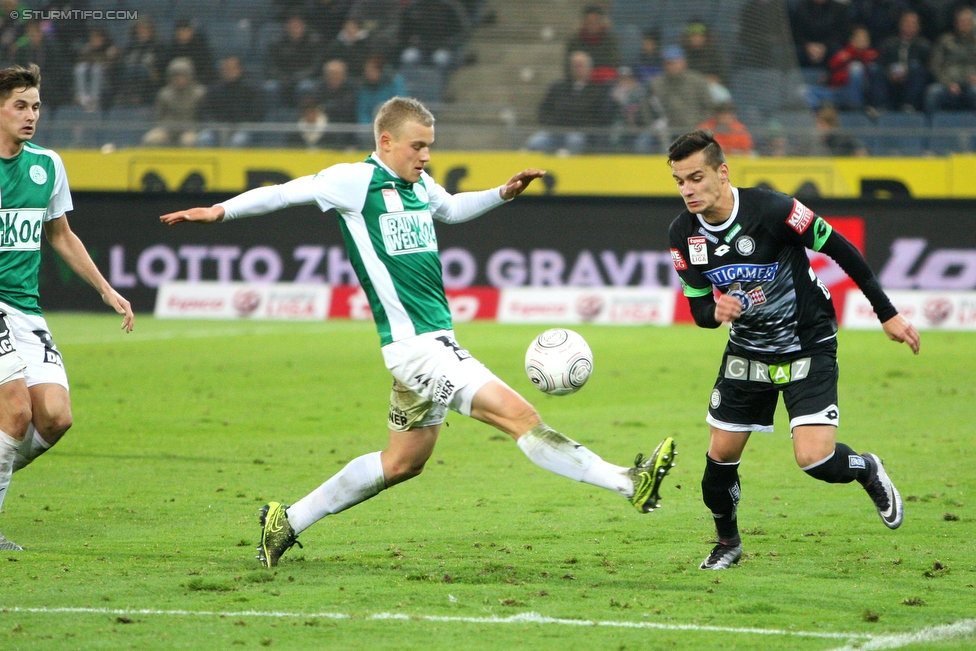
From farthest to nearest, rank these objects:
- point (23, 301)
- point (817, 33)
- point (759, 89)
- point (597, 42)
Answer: point (817, 33)
point (597, 42)
point (759, 89)
point (23, 301)

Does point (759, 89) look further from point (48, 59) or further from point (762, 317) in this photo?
point (762, 317)

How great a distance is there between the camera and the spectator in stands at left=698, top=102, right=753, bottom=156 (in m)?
19.9

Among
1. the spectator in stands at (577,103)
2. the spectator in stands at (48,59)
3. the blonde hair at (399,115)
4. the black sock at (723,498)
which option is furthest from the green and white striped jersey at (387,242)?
the spectator in stands at (48,59)

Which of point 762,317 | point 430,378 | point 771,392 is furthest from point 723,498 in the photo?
point 430,378

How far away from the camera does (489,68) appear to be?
22781 mm

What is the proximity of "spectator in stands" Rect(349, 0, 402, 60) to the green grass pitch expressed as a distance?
1147 centimetres

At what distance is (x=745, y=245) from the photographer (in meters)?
5.89

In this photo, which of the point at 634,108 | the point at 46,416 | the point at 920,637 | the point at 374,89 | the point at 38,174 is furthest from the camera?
the point at 374,89

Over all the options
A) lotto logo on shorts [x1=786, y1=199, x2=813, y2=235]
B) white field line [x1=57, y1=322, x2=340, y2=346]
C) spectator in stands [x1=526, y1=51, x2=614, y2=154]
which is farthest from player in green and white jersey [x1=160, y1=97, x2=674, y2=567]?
spectator in stands [x1=526, y1=51, x2=614, y2=154]

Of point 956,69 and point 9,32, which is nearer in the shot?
point 956,69

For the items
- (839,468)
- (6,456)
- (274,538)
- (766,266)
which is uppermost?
(766,266)

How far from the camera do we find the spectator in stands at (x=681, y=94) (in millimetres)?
20875

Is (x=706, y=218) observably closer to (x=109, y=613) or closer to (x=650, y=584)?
(x=650, y=584)

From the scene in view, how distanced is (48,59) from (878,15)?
53.0ft
